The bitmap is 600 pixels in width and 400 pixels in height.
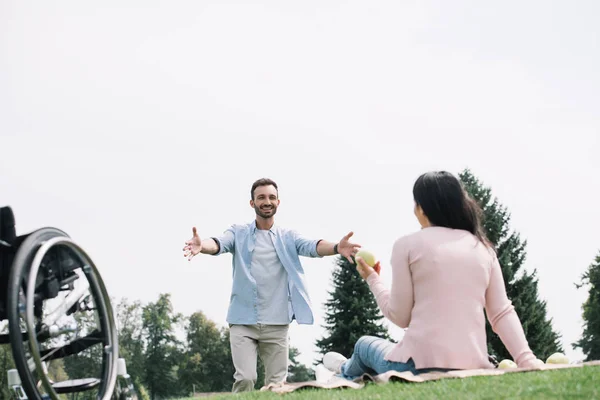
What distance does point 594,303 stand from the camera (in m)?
58.8

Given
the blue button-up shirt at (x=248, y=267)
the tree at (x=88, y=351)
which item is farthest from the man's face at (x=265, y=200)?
the tree at (x=88, y=351)

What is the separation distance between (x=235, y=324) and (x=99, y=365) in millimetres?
3479

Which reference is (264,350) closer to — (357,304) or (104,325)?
(104,325)

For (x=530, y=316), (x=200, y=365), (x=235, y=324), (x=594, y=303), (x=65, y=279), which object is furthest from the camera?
(x=200, y=365)

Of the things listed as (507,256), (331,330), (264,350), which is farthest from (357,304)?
(264,350)

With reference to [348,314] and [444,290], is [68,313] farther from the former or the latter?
[348,314]

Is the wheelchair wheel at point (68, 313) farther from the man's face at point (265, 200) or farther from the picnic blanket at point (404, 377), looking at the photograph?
the man's face at point (265, 200)

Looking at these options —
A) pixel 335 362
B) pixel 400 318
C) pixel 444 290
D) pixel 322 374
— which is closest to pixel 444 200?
pixel 444 290

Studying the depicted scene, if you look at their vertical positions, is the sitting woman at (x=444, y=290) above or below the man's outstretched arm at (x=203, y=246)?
below

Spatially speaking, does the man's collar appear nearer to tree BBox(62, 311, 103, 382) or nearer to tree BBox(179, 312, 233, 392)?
tree BBox(62, 311, 103, 382)

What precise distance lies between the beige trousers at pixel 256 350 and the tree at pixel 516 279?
36061mm

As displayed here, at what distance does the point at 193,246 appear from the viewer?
857 centimetres

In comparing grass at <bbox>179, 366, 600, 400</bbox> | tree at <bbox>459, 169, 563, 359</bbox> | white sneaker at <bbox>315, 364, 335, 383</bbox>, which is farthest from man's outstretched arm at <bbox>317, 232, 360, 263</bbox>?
tree at <bbox>459, 169, 563, 359</bbox>

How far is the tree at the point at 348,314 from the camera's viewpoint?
52438mm
